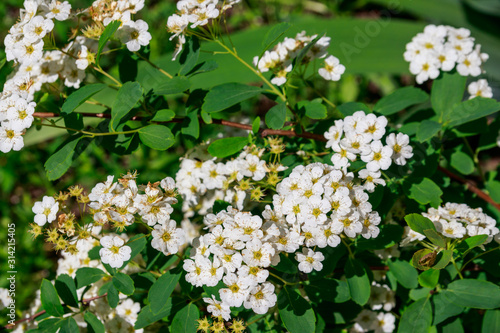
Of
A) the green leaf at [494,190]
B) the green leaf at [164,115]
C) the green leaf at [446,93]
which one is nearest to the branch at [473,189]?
the green leaf at [494,190]

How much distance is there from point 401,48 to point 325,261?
1.35m

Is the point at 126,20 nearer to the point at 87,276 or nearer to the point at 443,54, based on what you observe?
the point at 87,276

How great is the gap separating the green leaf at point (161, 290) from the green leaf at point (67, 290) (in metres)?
0.24

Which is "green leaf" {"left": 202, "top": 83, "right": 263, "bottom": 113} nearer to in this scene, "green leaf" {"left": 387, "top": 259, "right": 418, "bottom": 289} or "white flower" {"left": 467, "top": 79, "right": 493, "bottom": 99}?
"green leaf" {"left": 387, "top": 259, "right": 418, "bottom": 289}

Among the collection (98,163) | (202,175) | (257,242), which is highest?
(257,242)

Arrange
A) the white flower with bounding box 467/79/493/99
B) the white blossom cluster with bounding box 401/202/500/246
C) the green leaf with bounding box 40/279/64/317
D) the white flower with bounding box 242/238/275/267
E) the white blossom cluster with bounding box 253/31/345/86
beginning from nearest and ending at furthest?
the white flower with bounding box 242/238/275/267
the white blossom cluster with bounding box 401/202/500/246
the green leaf with bounding box 40/279/64/317
the white blossom cluster with bounding box 253/31/345/86
the white flower with bounding box 467/79/493/99

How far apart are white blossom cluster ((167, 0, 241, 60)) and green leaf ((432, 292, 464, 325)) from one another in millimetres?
905

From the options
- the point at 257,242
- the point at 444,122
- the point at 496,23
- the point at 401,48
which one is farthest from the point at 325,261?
the point at 496,23

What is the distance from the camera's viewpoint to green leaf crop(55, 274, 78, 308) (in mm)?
1136

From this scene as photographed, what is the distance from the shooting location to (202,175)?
1251 millimetres

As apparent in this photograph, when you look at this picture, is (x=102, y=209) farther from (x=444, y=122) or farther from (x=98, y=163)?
(x=98, y=163)

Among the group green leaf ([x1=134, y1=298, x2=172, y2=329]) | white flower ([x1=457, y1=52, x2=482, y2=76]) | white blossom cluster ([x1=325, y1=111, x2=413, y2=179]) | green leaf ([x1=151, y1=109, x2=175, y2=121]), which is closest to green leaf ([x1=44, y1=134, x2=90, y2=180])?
green leaf ([x1=151, y1=109, x2=175, y2=121])

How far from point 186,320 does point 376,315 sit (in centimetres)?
58

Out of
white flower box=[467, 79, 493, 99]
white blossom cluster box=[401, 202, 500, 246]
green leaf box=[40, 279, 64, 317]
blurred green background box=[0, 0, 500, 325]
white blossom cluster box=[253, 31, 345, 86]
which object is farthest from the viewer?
blurred green background box=[0, 0, 500, 325]
